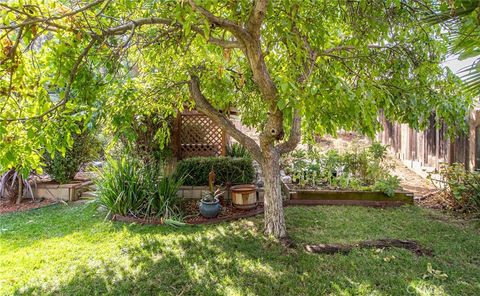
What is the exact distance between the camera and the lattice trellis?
23.9 feet

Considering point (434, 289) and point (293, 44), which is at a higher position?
point (293, 44)

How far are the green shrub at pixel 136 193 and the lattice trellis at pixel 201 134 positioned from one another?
2294mm

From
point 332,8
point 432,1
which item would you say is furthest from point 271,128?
point 432,1

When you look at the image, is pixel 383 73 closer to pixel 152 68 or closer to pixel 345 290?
pixel 345 290

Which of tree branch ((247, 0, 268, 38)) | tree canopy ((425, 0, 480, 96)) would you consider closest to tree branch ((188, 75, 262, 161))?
tree branch ((247, 0, 268, 38))

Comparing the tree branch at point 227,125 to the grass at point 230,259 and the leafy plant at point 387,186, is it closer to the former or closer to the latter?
the grass at point 230,259

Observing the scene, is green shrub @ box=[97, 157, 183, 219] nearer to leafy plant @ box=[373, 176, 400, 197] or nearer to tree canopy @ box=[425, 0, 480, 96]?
leafy plant @ box=[373, 176, 400, 197]

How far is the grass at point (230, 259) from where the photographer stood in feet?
9.06

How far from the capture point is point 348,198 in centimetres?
546

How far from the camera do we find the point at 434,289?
267 centimetres

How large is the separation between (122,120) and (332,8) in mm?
2788

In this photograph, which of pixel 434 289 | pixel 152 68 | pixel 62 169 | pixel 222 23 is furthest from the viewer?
pixel 62 169

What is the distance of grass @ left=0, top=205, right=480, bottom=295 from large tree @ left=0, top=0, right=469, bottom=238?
73 centimetres

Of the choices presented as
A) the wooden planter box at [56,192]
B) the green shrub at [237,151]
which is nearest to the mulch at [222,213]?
the green shrub at [237,151]
